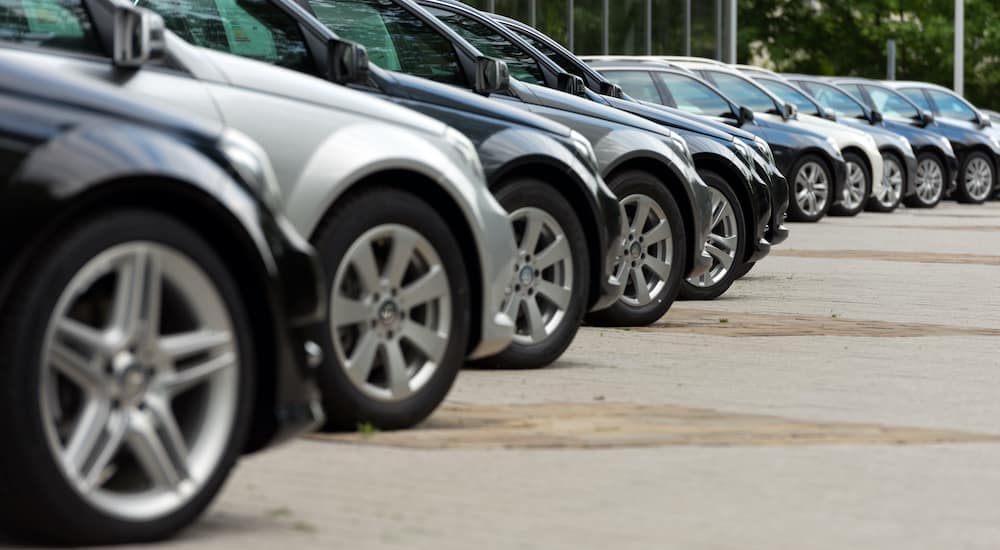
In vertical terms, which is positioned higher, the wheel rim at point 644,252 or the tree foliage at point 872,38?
the wheel rim at point 644,252

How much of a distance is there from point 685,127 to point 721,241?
744 mm

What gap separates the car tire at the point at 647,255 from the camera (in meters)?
10.9

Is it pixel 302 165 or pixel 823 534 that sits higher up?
pixel 302 165

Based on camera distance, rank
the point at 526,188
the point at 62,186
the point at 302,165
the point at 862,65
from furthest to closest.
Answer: the point at 862,65, the point at 526,188, the point at 302,165, the point at 62,186

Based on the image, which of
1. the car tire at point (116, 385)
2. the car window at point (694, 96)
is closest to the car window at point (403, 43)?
the car tire at point (116, 385)

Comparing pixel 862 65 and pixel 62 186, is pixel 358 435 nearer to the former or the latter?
pixel 62 186

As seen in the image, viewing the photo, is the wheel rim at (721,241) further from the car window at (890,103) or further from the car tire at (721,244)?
the car window at (890,103)

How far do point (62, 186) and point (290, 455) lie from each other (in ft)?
5.75

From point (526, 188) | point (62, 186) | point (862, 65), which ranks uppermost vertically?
point (62, 186)

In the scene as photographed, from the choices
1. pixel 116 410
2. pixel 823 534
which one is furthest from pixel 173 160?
pixel 823 534

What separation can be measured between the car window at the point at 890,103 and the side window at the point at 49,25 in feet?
78.2

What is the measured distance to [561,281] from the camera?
8859 millimetres

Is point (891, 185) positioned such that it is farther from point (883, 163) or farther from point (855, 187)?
point (855, 187)

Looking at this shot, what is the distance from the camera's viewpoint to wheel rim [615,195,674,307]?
1088cm
